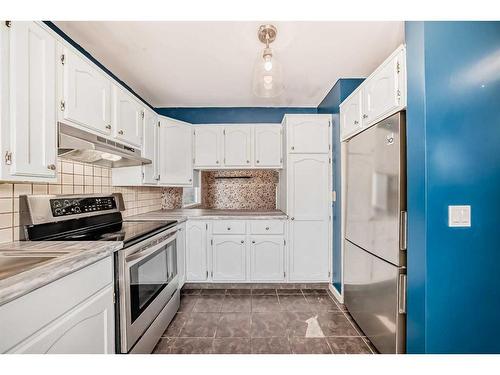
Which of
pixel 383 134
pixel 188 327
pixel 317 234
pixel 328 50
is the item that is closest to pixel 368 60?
pixel 328 50

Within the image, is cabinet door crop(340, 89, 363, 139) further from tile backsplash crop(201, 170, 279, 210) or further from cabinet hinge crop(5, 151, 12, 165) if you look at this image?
cabinet hinge crop(5, 151, 12, 165)

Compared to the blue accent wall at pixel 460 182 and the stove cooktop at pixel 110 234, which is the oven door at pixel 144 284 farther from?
the blue accent wall at pixel 460 182

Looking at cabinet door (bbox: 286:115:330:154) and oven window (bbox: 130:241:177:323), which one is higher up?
cabinet door (bbox: 286:115:330:154)

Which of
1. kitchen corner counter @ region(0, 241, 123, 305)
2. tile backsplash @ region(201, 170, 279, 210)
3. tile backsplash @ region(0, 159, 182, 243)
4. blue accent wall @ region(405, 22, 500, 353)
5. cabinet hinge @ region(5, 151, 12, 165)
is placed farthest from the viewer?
tile backsplash @ region(201, 170, 279, 210)

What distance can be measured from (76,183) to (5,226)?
0.61 meters

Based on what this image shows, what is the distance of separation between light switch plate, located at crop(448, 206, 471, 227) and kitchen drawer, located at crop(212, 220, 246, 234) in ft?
6.53

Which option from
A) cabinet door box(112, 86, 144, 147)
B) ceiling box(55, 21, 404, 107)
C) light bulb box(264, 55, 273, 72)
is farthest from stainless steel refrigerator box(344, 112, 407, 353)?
cabinet door box(112, 86, 144, 147)

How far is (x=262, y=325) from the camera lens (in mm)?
2082

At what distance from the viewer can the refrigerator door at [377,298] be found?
1.46 metres

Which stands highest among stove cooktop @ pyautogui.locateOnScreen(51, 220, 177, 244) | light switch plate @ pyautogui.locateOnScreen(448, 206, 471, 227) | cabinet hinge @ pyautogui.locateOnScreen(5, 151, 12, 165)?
cabinet hinge @ pyautogui.locateOnScreen(5, 151, 12, 165)

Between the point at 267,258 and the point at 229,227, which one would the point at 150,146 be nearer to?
the point at 229,227

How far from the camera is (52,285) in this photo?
0.94 meters

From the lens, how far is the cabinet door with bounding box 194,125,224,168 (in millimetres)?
3209

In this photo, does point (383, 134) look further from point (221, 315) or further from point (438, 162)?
point (221, 315)
